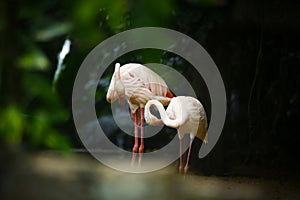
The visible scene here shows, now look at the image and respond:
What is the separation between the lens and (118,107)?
3.00m

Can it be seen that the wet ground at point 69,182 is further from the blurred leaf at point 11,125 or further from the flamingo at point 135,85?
the flamingo at point 135,85

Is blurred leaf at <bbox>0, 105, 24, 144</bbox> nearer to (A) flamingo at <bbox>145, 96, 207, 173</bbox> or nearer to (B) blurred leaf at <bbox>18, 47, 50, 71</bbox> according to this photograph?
(B) blurred leaf at <bbox>18, 47, 50, 71</bbox>

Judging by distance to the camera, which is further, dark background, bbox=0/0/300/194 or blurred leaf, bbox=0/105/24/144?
dark background, bbox=0/0/300/194

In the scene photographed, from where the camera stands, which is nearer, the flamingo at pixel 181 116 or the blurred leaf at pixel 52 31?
the blurred leaf at pixel 52 31

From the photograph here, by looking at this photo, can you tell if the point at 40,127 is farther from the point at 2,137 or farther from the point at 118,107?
the point at 118,107

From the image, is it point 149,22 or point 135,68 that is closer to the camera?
point 149,22

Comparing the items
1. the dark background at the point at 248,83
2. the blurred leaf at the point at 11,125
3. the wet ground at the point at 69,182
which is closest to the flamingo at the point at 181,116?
the dark background at the point at 248,83

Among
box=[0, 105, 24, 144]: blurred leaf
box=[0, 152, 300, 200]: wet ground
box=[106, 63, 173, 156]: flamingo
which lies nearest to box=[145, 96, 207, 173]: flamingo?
box=[106, 63, 173, 156]: flamingo

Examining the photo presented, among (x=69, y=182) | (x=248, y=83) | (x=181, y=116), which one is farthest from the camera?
(x=248, y=83)

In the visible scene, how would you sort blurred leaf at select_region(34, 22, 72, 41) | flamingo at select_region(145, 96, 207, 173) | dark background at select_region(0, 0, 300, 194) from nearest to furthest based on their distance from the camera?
1. blurred leaf at select_region(34, 22, 72, 41)
2. flamingo at select_region(145, 96, 207, 173)
3. dark background at select_region(0, 0, 300, 194)

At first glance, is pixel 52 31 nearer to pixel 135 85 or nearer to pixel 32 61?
pixel 32 61

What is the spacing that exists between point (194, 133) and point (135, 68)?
327 mm

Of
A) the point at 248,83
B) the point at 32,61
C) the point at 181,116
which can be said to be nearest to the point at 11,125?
the point at 32,61

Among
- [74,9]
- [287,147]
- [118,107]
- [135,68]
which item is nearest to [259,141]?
[287,147]
